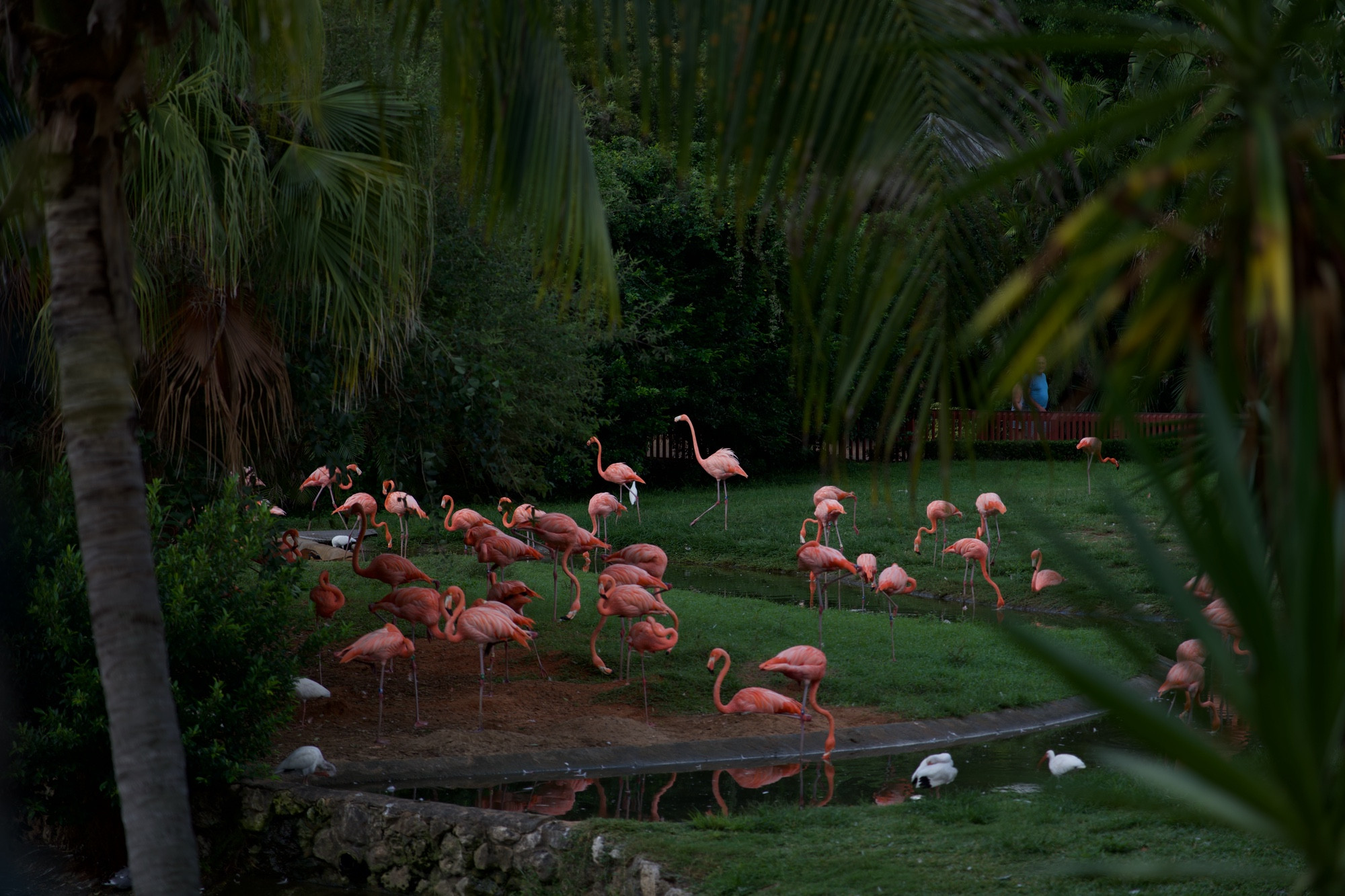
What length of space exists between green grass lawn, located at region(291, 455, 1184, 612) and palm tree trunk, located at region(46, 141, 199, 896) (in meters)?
9.93

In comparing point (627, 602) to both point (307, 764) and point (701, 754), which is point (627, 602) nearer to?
point (701, 754)

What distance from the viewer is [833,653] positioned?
10.0 metres

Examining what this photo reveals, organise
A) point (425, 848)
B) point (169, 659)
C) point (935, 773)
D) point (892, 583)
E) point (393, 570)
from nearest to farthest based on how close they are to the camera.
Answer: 1. point (425, 848)
2. point (169, 659)
3. point (935, 773)
4. point (393, 570)
5. point (892, 583)

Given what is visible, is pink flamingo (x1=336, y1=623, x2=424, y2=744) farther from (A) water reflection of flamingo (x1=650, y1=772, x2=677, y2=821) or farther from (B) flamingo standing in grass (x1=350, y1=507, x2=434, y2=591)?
(A) water reflection of flamingo (x1=650, y1=772, x2=677, y2=821)

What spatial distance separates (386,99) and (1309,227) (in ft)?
21.1

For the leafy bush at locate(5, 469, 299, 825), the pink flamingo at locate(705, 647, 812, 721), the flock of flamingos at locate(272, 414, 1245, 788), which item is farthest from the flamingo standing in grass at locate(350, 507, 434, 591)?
the pink flamingo at locate(705, 647, 812, 721)

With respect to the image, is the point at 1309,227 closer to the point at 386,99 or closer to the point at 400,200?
the point at 400,200

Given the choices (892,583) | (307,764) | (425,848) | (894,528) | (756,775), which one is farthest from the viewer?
(894,528)

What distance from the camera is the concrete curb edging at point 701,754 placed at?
6.73 meters

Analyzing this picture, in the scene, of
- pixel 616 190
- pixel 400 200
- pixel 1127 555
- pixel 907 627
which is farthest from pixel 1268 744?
pixel 616 190

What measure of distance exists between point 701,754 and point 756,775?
1.55 feet

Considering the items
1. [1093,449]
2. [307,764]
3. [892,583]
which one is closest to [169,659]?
[307,764]

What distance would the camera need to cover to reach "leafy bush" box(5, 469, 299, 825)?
5.57 metres

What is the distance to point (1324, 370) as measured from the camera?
1.11 m
